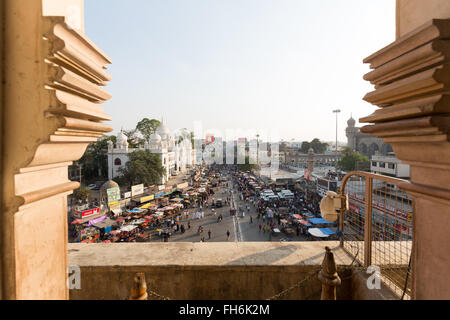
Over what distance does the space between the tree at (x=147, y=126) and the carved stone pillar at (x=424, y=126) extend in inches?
1909

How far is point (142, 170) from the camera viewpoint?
28609 millimetres

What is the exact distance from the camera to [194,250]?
2764mm

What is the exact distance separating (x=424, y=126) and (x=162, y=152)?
3720 cm

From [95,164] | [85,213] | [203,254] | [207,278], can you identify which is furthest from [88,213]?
[95,164]

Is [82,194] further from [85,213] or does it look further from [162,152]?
[162,152]

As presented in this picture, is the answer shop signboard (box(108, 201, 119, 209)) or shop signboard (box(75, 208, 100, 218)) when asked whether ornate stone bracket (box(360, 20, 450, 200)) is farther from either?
shop signboard (box(108, 201, 119, 209))

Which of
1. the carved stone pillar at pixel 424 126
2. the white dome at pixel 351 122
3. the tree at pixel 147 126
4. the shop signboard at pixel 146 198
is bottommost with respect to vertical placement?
the shop signboard at pixel 146 198

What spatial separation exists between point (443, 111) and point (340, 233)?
2.08m

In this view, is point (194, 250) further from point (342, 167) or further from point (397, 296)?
point (342, 167)

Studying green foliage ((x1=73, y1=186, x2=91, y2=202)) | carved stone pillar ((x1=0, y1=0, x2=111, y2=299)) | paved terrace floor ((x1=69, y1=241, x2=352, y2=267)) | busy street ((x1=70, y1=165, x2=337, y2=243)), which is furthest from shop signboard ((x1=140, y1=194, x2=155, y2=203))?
carved stone pillar ((x1=0, y1=0, x2=111, y2=299))

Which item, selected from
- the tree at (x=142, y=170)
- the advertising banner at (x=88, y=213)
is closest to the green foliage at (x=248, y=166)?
the tree at (x=142, y=170)

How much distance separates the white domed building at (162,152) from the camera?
35.3 m

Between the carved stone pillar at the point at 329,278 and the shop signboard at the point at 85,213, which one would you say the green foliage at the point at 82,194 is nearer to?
the shop signboard at the point at 85,213

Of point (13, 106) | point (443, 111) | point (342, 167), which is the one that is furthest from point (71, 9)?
point (342, 167)
